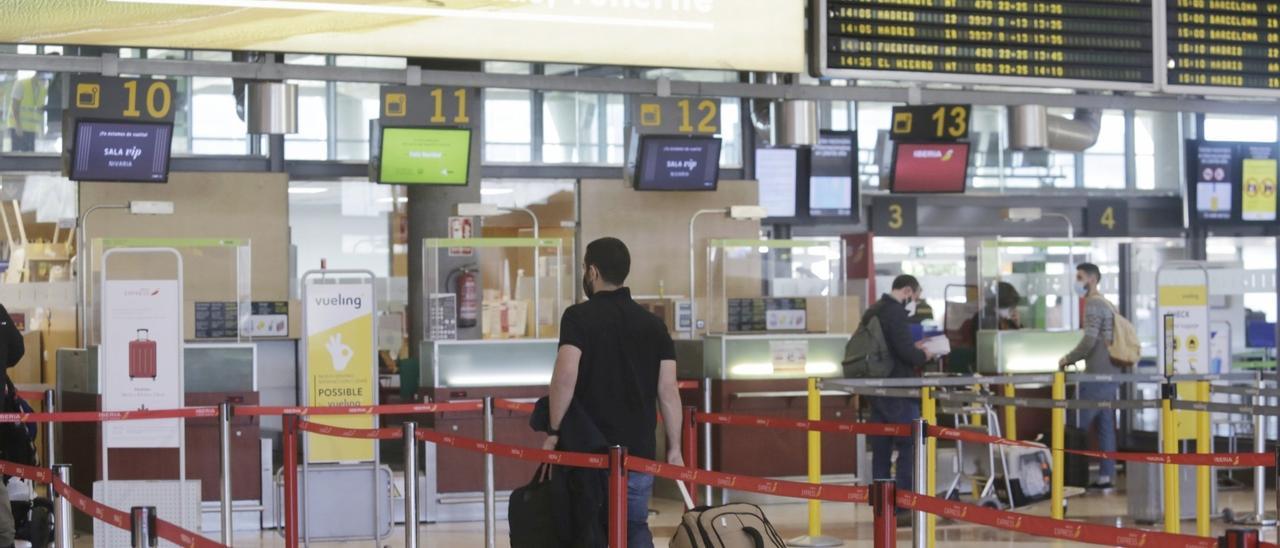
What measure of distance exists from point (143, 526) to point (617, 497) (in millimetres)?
1446

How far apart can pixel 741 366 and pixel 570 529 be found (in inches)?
212

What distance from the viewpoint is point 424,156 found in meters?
11.3

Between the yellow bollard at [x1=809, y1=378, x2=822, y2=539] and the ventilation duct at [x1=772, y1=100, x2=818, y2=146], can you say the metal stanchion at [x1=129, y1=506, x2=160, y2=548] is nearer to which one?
the yellow bollard at [x1=809, y1=378, x2=822, y2=539]

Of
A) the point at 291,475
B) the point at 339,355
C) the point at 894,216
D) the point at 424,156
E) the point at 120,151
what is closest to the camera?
the point at 291,475

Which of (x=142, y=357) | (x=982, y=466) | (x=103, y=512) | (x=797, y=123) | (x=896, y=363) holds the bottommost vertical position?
(x=982, y=466)

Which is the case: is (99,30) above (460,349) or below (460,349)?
above

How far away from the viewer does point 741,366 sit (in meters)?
10.7

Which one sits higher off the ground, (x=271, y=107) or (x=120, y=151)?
(x=271, y=107)

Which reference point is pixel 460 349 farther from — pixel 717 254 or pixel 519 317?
pixel 717 254

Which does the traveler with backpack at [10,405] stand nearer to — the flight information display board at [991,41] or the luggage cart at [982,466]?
the flight information display board at [991,41]

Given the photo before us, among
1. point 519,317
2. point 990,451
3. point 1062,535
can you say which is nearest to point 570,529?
point 1062,535

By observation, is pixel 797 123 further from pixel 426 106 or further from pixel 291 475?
pixel 291 475

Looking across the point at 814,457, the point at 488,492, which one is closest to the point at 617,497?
the point at 488,492

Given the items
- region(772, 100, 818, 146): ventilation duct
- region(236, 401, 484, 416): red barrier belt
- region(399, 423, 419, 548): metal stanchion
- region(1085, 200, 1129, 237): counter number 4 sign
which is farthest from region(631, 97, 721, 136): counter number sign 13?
region(1085, 200, 1129, 237): counter number 4 sign
